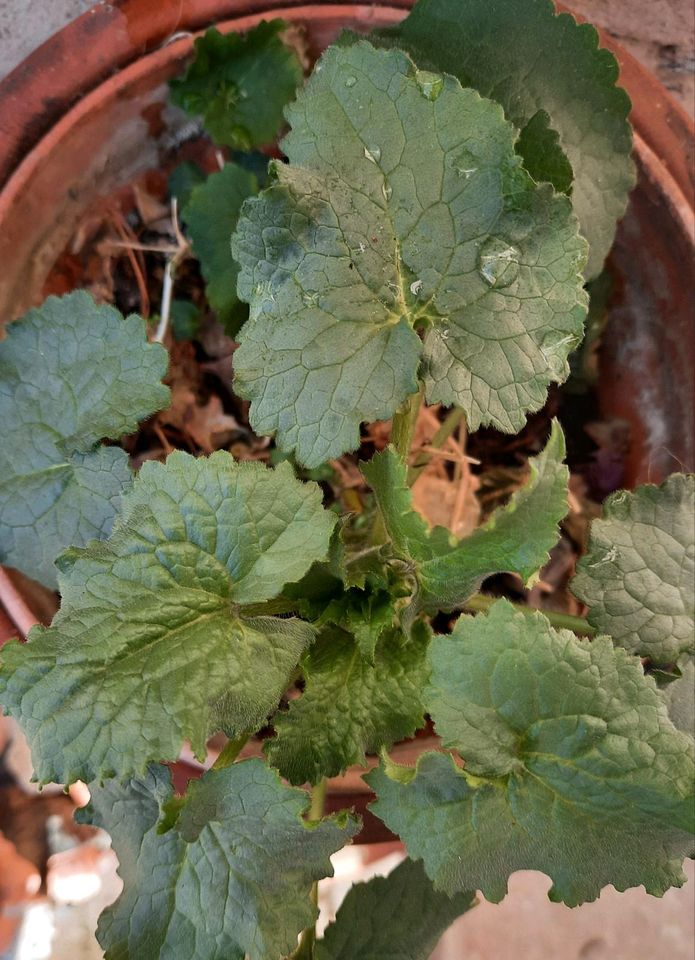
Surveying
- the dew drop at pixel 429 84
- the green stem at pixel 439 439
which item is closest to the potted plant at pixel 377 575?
Result: the dew drop at pixel 429 84

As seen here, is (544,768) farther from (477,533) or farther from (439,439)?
(439,439)

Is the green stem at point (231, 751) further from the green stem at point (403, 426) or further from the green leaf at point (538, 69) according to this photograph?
the green leaf at point (538, 69)

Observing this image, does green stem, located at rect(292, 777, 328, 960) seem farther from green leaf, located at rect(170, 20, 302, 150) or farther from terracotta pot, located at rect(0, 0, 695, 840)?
green leaf, located at rect(170, 20, 302, 150)

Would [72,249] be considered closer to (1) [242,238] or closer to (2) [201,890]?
(1) [242,238]

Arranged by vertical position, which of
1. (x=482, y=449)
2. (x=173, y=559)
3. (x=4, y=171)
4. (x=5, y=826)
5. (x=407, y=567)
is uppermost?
(x=4, y=171)

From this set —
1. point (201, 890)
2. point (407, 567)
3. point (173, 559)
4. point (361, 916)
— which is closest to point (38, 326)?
point (173, 559)

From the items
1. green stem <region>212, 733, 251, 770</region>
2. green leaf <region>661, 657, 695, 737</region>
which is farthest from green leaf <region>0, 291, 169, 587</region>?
green leaf <region>661, 657, 695, 737</region>

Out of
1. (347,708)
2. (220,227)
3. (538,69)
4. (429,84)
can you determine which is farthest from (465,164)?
(347,708)
